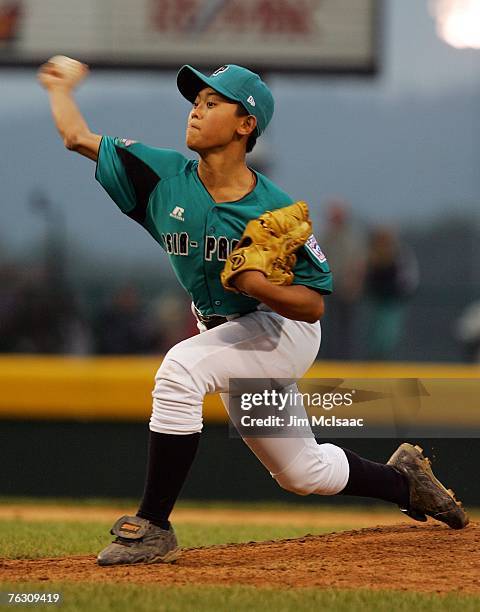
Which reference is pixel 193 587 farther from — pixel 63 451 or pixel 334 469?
pixel 63 451

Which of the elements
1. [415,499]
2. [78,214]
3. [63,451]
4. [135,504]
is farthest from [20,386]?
[78,214]

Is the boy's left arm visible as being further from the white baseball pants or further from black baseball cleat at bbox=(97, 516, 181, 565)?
black baseball cleat at bbox=(97, 516, 181, 565)

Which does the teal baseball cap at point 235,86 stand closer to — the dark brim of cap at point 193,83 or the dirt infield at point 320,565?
the dark brim of cap at point 193,83

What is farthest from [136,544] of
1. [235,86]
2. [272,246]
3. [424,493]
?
[235,86]

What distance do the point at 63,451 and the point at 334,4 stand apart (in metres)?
5.96

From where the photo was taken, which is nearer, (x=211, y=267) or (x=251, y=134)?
(x=211, y=267)

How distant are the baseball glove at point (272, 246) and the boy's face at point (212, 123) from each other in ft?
1.13

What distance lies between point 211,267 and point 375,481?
112cm

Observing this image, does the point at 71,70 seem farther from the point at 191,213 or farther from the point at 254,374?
the point at 254,374

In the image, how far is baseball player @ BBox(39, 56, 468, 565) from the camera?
461 centimetres

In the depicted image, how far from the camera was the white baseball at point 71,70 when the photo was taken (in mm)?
4875

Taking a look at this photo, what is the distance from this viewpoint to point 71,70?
16.0 feet

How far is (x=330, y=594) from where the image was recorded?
13.9 ft

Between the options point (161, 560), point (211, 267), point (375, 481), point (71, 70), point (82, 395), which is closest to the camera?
point (161, 560)
